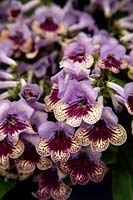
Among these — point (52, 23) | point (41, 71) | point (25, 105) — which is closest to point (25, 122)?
point (25, 105)

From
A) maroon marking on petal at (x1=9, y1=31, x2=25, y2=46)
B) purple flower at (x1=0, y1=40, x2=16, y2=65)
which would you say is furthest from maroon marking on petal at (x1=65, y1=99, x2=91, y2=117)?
maroon marking on petal at (x1=9, y1=31, x2=25, y2=46)

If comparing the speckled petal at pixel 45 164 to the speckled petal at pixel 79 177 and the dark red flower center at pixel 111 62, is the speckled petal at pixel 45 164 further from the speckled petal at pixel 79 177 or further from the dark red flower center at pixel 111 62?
the dark red flower center at pixel 111 62

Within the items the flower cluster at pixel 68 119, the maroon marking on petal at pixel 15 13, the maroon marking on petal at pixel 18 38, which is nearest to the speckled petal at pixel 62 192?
the flower cluster at pixel 68 119

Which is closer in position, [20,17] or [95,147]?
[95,147]

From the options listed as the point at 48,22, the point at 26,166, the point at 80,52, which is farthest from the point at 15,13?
the point at 26,166

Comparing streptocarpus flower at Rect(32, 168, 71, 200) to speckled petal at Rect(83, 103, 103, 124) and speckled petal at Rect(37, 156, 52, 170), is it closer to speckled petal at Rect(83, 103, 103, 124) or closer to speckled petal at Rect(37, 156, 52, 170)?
speckled petal at Rect(37, 156, 52, 170)

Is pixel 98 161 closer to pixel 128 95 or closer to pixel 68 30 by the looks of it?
pixel 128 95
